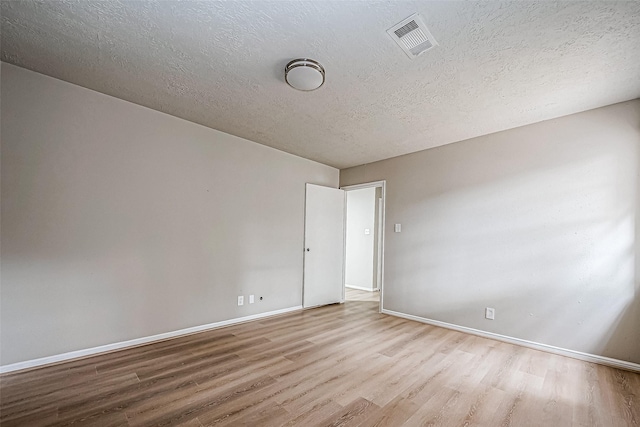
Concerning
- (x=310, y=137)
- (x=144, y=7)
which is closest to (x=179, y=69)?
(x=144, y=7)

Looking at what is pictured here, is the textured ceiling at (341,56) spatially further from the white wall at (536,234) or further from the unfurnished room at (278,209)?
the white wall at (536,234)

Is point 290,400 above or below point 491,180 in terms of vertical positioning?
below

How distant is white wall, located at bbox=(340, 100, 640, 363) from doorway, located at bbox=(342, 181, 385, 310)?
6.59 ft

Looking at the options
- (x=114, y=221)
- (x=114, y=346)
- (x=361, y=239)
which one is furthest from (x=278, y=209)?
(x=361, y=239)

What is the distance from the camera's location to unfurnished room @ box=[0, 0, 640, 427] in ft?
5.85

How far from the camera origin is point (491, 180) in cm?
341

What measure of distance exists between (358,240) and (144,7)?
5651 mm

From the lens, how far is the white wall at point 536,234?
8.59 feet

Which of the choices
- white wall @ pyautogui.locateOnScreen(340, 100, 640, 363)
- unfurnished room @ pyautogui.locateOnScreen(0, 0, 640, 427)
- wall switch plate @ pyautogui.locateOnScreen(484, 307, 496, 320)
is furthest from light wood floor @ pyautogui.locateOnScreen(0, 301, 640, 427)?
white wall @ pyautogui.locateOnScreen(340, 100, 640, 363)

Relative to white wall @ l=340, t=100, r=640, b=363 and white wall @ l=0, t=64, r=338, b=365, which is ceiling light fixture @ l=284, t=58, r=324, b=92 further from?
white wall @ l=340, t=100, r=640, b=363

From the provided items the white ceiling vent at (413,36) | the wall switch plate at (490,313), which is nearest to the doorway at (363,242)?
the wall switch plate at (490,313)

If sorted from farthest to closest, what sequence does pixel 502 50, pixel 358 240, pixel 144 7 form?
A: 1. pixel 358 240
2. pixel 502 50
3. pixel 144 7

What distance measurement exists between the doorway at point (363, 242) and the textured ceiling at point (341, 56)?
10.9 feet

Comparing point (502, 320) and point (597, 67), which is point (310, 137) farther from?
point (502, 320)
